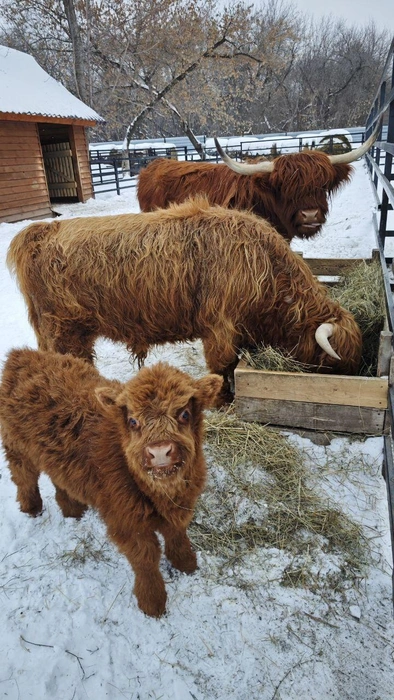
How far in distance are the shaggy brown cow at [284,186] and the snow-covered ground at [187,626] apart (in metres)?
2.88

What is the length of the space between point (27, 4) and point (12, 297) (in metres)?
24.9

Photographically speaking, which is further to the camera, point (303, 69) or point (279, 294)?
point (303, 69)

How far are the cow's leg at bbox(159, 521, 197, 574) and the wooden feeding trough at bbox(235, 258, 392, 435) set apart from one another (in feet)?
4.01

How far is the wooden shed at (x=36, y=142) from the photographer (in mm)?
12398

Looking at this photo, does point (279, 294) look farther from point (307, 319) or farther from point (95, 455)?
point (95, 455)

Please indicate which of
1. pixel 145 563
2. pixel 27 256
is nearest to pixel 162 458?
pixel 145 563

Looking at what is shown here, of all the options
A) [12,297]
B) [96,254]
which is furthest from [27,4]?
[96,254]

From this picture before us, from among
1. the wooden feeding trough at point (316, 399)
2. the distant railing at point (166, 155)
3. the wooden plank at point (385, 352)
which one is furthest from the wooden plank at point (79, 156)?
the wooden plank at point (385, 352)

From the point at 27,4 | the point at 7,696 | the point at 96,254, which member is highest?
the point at 27,4

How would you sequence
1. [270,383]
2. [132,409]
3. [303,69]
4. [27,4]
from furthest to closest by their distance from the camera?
[303,69] < [27,4] < [270,383] < [132,409]

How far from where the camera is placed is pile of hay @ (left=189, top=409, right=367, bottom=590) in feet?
7.84

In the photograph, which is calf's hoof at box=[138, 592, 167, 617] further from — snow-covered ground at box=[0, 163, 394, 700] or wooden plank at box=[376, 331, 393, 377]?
wooden plank at box=[376, 331, 393, 377]

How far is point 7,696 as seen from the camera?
184 cm

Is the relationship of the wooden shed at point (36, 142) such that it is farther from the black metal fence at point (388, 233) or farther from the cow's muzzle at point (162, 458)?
the cow's muzzle at point (162, 458)
